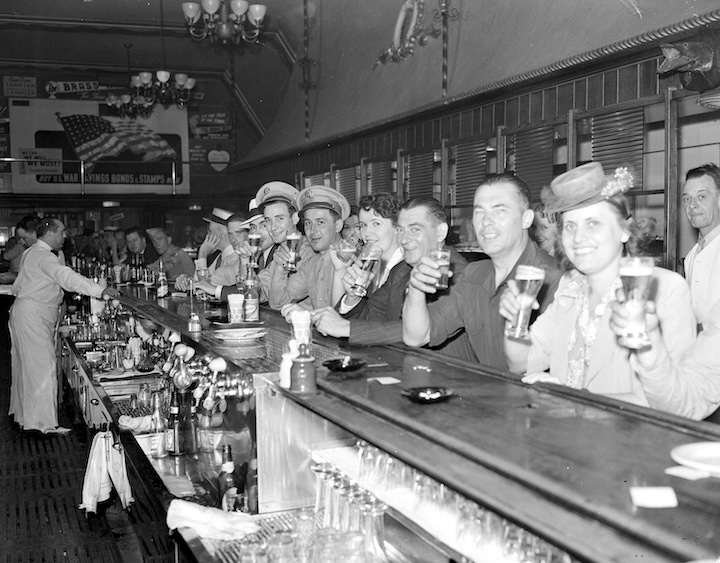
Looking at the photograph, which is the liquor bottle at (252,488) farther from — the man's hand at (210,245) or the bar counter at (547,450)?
the man's hand at (210,245)

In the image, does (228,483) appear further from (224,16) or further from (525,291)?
(224,16)

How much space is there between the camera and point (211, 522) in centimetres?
237

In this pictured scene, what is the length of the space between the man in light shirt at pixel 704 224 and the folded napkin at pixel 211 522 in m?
2.98

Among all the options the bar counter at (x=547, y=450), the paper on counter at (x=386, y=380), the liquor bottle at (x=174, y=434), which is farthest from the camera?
the liquor bottle at (x=174, y=434)

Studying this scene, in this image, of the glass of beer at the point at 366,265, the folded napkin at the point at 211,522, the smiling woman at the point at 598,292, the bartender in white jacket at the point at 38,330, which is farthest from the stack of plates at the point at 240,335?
the bartender in white jacket at the point at 38,330

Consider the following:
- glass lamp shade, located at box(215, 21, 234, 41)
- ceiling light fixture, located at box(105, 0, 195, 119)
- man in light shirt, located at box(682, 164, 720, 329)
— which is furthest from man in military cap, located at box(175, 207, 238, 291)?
man in light shirt, located at box(682, 164, 720, 329)

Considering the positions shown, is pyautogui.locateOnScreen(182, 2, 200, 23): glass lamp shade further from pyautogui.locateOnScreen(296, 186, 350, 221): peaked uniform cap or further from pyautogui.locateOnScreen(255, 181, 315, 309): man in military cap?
pyautogui.locateOnScreen(296, 186, 350, 221): peaked uniform cap

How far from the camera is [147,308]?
5.14 metres

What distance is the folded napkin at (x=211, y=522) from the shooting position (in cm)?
232

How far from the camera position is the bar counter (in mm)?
1063

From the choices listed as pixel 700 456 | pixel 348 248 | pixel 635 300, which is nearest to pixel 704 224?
pixel 348 248

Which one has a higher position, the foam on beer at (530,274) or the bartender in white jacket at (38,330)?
the foam on beer at (530,274)

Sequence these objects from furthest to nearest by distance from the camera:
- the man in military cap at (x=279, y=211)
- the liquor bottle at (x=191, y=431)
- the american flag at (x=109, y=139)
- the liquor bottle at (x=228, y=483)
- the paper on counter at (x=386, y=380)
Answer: the american flag at (x=109, y=139) < the man in military cap at (x=279, y=211) < the liquor bottle at (x=191, y=431) < the liquor bottle at (x=228, y=483) < the paper on counter at (x=386, y=380)

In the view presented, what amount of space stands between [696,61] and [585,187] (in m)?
3.07
